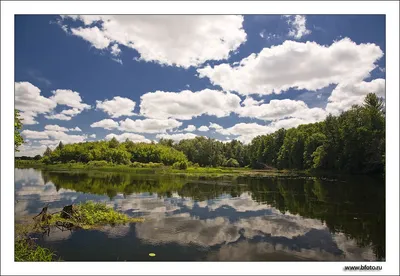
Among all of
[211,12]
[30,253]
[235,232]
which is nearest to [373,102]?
[235,232]

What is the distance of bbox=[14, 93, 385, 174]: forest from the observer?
31780mm

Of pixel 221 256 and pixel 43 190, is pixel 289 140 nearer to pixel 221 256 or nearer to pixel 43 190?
pixel 43 190

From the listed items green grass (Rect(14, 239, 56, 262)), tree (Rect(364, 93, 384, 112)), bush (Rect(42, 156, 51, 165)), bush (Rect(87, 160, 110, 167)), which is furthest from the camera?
bush (Rect(87, 160, 110, 167))

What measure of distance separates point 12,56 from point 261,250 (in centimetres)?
946

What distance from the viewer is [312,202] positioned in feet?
53.6

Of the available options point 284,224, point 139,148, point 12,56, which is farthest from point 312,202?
point 139,148

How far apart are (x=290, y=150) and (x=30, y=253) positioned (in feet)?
184

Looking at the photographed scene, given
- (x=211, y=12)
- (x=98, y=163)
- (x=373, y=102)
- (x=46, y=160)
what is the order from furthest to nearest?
(x=98, y=163), (x=46, y=160), (x=373, y=102), (x=211, y=12)

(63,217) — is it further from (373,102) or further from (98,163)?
(98,163)

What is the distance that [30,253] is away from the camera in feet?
26.8

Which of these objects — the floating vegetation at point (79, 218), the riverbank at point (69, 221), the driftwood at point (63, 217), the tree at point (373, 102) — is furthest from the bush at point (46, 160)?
the tree at point (373, 102)

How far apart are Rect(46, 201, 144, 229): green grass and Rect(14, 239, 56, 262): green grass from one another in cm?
216

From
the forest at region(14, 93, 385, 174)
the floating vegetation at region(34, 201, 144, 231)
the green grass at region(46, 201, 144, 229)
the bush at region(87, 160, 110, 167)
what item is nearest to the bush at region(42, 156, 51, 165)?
the forest at region(14, 93, 385, 174)

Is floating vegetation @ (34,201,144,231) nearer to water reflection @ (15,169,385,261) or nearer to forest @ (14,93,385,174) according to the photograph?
water reflection @ (15,169,385,261)
